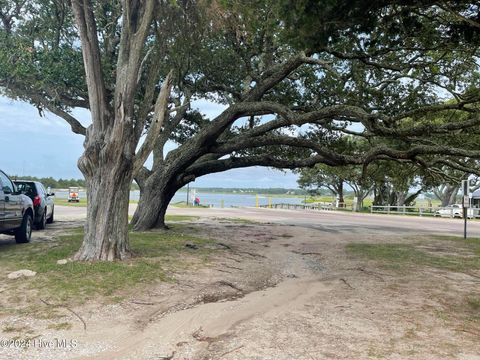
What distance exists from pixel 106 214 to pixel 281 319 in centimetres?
481

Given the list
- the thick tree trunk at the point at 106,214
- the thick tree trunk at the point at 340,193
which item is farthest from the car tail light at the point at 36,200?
the thick tree trunk at the point at 340,193

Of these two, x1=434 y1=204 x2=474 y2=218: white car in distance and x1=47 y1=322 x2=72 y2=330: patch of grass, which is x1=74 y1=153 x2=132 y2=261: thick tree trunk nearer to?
x1=47 y1=322 x2=72 y2=330: patch of grass

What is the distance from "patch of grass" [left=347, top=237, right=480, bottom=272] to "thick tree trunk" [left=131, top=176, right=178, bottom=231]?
6.61 m

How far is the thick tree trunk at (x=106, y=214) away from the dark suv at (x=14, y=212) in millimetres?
2294

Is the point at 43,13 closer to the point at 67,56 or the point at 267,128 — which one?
the point at 67,56

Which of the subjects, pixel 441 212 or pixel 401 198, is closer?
pixel 441 212

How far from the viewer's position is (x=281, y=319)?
19.1ft

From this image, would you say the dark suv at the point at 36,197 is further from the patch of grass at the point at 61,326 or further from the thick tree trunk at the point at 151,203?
the patch of grass at the point at 61,326

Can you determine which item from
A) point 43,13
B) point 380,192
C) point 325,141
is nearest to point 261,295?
point 325,141

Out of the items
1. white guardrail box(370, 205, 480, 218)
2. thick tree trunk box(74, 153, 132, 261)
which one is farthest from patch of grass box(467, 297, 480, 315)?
white guardrail box(370, 205, 480, 218)

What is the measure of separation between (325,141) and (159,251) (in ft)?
28.8

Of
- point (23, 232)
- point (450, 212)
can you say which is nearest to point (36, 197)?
point (23, 232)

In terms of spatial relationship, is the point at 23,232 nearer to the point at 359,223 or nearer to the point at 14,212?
the point at 14,212

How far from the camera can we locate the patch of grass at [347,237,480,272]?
10297 mm
